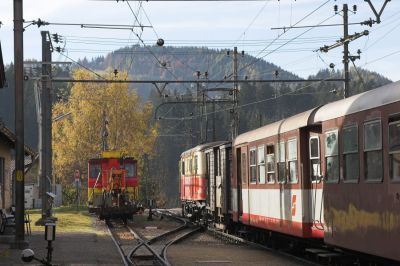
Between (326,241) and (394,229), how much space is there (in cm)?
311

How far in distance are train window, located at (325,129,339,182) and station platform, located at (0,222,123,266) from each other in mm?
5477

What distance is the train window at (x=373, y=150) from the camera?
10.8m

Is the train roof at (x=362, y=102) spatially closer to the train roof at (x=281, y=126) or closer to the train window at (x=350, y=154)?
the train window at (x=350, y=154)

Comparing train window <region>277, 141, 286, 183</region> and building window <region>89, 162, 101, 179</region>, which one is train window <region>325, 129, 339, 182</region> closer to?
train window <region>277, 141, 286, 183</region>

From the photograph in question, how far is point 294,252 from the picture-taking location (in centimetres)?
1819

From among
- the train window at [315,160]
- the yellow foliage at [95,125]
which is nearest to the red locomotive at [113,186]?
the train window at [315,160]

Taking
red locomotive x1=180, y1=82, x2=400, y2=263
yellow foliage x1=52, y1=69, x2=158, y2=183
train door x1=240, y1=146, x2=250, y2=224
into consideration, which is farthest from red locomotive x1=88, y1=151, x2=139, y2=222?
yellow foliage x1=52, y1=69, x2=158, y2=183

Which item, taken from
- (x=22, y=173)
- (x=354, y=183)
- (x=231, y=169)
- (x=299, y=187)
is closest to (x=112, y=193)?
(x=231, y=169)

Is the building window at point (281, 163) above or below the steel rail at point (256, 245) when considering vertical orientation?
above

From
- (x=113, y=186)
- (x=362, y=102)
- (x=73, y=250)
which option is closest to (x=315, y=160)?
(x=362, y=102)

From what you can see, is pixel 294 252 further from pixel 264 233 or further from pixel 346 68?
pixel 346 68

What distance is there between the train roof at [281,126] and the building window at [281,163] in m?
0.32

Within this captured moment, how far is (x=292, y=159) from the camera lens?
15.6m

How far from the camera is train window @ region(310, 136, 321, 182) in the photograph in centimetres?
1414
